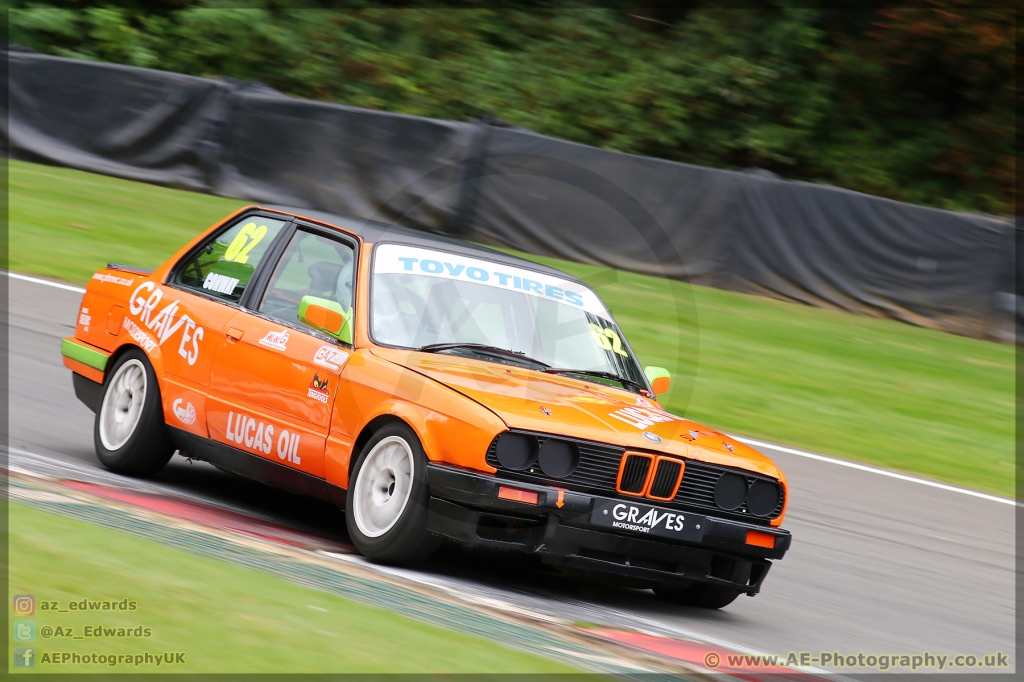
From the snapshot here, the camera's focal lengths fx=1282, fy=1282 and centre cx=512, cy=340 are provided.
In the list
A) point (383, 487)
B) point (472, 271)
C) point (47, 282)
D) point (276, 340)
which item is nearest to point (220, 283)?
point (276, 340)

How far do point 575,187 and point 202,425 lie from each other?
1070 centimetres

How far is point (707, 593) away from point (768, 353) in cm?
823

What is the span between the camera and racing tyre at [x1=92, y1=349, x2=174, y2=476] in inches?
274

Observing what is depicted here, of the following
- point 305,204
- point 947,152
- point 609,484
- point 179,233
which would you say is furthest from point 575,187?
point 609,484

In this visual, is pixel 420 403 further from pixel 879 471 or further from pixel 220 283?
pixel 879 471

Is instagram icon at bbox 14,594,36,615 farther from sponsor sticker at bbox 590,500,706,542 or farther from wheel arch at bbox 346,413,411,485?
sponsor sticker at bbox 590,500,706,542

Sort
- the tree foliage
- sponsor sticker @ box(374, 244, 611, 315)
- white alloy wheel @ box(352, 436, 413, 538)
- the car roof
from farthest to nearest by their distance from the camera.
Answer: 1. the tree foliage
2. the car roof
3. sponsor sticker @ box(374, 244, 611, 315)
4. white alloy wheel @ box(352, 436, 413, 538)

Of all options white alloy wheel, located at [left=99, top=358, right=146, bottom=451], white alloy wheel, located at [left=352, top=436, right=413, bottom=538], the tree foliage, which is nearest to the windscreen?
white alloy wheel, located at [left=352, top=436, right=413, bottom=538]

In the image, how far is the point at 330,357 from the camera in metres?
6.10

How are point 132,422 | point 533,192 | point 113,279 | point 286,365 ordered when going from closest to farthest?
1. point 286,365
2. point 132,422
3. point 113,279
4. point 533,192

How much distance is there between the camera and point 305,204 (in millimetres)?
17312

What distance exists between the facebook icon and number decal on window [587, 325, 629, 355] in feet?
12.5

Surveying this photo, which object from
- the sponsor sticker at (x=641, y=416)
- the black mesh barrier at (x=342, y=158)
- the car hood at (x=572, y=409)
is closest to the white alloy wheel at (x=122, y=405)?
the car hood at (x=572, y=409)

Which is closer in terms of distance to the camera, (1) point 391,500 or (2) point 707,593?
(1) point 391,500
